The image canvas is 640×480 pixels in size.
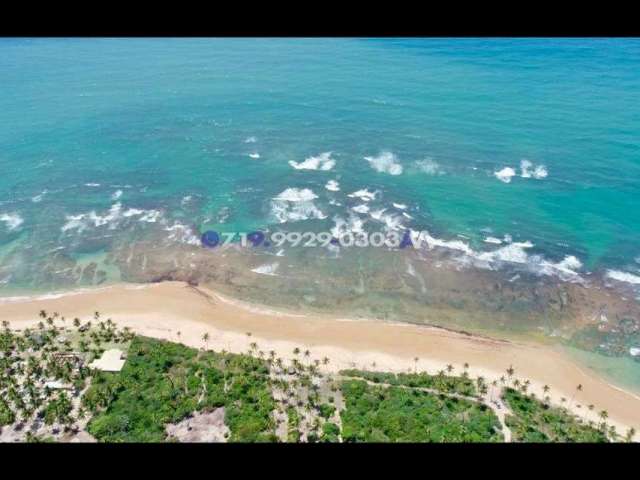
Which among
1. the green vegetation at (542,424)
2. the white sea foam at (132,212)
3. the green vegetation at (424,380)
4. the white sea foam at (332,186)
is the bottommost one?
the green vegetation at (542,424)

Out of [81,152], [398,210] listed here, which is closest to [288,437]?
[398,210]

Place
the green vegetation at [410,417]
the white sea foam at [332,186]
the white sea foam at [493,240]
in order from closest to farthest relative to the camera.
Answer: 1. the green vegetation at [410,417]
2. the white sea foam at [493,240]
3. the white sea foam at [332,186]

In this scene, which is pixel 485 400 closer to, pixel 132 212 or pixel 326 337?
pixel 326 337

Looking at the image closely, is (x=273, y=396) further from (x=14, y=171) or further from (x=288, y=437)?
(x=14, y=171)

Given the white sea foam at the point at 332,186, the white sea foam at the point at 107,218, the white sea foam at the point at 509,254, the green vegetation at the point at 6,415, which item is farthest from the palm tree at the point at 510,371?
the white sea foam at the point at 107,218

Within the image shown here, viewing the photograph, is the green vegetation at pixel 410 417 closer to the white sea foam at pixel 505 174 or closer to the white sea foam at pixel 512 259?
the white sea foam at pixel 512 259

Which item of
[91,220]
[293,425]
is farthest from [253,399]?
[91,220]

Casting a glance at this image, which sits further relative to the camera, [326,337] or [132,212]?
[132,212]
